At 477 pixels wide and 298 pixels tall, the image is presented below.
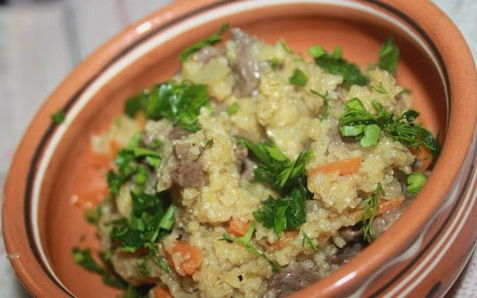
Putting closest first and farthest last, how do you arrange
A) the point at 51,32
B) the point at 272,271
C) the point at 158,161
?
the point at 272,271 → the point at 158,161 → the point at 51,32

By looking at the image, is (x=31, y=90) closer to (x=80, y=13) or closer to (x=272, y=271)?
(x=80, y=13)

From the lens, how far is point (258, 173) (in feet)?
6.65

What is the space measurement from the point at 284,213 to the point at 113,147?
1003 mm

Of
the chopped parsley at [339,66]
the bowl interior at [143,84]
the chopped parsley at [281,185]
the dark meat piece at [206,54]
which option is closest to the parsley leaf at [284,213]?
the chopped parsley at [281,185]

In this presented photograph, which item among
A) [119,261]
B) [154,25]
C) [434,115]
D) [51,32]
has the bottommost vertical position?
[119,261]

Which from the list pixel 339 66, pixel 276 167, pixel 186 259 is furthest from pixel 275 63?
pixel 186 259

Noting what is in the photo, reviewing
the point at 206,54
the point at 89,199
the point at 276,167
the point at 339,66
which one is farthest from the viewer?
the point at 89,199

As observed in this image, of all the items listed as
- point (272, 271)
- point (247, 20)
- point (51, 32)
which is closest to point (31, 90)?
point (51, 32)

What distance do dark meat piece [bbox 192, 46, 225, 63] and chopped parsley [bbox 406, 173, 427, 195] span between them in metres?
0.89

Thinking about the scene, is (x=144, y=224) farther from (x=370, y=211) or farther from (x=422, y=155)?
(x=422, y=155)

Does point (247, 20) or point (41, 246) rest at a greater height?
point (247, 20)

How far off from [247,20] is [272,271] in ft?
3.64

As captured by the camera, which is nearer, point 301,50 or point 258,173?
point 258,173

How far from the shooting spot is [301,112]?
2.09m
